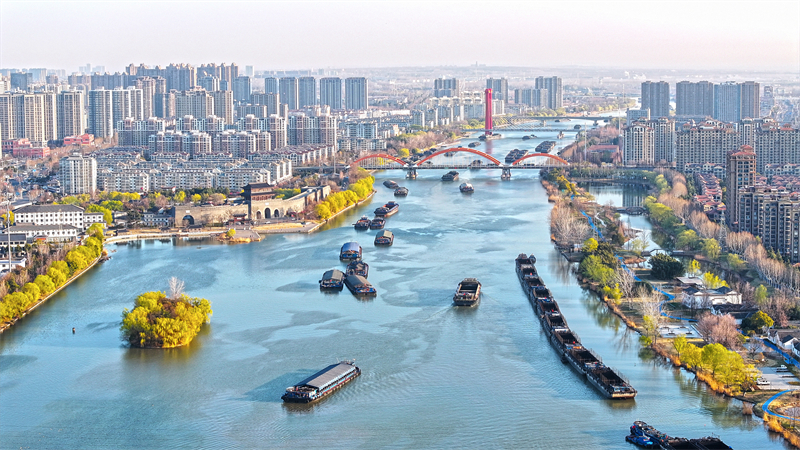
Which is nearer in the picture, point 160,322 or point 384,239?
point 160,322

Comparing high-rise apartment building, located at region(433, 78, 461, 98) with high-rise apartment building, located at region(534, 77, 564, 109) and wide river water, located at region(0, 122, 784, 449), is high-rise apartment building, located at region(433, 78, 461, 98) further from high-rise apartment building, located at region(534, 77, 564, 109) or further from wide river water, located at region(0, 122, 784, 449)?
wide river water, located at region(0, 122, 784, 449)

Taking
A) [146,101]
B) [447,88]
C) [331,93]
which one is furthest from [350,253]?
[447,88]

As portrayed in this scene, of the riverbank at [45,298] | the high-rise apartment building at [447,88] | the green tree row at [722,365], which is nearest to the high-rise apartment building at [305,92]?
the high-rise apartment building at [447,88]

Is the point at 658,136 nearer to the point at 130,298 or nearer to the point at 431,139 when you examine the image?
the point at 431,139

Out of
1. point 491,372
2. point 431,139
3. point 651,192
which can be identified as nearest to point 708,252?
point 491,372

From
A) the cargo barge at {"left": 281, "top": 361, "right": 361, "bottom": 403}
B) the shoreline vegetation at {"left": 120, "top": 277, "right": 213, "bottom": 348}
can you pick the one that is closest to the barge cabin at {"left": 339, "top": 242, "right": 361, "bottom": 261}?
the shoreline vegetation at {"left": 120, "top": 277, "right": 213, "bottom": 348}

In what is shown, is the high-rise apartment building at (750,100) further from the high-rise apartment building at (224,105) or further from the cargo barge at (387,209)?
the cargo barge at (387,209)

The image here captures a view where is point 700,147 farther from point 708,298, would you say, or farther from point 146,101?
point 146,101
